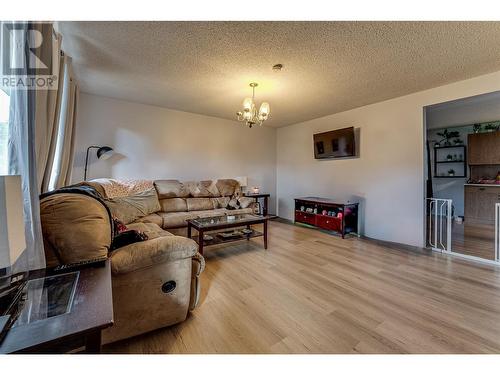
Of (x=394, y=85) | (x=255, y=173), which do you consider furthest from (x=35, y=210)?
(x=255, y=173)

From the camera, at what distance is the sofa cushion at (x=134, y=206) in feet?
9.67

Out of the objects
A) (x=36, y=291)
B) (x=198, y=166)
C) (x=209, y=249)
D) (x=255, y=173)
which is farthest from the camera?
(x=255, y=173)

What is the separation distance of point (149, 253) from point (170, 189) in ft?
8.68

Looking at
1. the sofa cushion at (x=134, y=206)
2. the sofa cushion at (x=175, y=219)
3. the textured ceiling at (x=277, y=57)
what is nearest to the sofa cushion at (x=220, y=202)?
the sofa cushion at (x=175, y=219)

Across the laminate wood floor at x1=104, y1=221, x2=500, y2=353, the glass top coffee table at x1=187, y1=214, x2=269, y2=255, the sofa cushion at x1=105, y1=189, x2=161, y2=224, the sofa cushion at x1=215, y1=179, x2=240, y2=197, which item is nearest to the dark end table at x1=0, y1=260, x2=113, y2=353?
the laminate wood floor at x1=104, y1=221, x2=500, y2=353

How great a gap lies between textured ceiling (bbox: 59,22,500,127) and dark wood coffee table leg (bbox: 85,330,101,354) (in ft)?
7.17

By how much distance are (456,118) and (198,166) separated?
5.90 metres

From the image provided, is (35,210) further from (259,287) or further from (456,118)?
(456,118)

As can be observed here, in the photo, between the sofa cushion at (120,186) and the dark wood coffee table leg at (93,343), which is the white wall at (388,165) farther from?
the dark wood coffee table leg at (93,343)

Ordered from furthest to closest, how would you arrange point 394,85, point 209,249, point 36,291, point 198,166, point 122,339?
point 198,166 → point 209,249 → point 394,85 → point 122,339 → point 36,291

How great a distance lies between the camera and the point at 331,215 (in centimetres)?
407

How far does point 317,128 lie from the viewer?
192 inches
